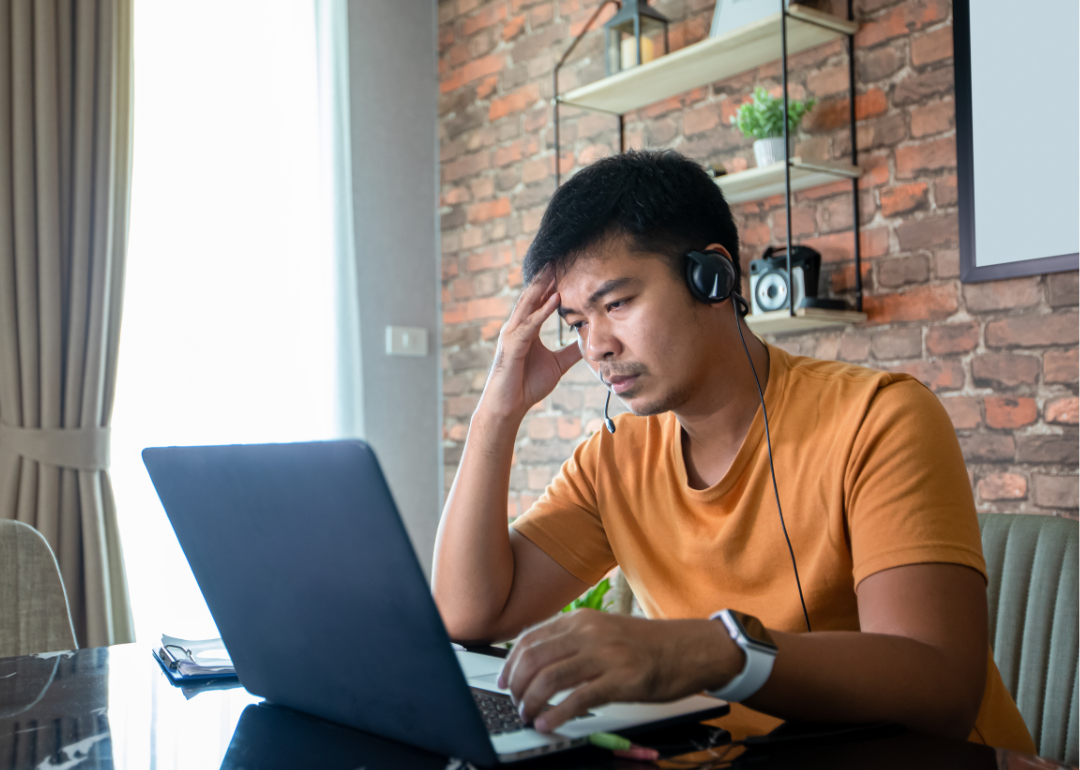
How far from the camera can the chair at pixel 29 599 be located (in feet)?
4.73

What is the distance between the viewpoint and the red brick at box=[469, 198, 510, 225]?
318cm

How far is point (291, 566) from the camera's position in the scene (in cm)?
69

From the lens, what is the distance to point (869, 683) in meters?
0.74

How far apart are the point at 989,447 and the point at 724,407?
1030mm

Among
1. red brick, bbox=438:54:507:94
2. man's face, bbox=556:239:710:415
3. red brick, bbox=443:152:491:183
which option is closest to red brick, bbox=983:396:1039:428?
man's face, bbox=556:239:710:415

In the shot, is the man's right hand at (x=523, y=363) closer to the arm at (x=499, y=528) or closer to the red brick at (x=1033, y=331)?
the arm at (x=499, y=528)

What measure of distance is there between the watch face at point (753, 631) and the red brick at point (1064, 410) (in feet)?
4.62

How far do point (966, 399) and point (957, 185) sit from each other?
46 cm

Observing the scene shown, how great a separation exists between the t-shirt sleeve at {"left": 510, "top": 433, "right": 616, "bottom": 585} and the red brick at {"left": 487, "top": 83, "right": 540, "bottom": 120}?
6.75 feet

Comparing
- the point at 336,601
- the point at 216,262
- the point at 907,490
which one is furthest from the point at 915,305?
the point at 216,262

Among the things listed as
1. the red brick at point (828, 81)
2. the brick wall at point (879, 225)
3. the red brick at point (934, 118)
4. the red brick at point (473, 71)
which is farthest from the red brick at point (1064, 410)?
the red brick at point (473, 71)

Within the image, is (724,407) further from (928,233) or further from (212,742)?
(928,233)

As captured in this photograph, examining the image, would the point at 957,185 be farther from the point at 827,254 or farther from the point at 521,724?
the point at 521,724

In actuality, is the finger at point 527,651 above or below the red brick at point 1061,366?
below
